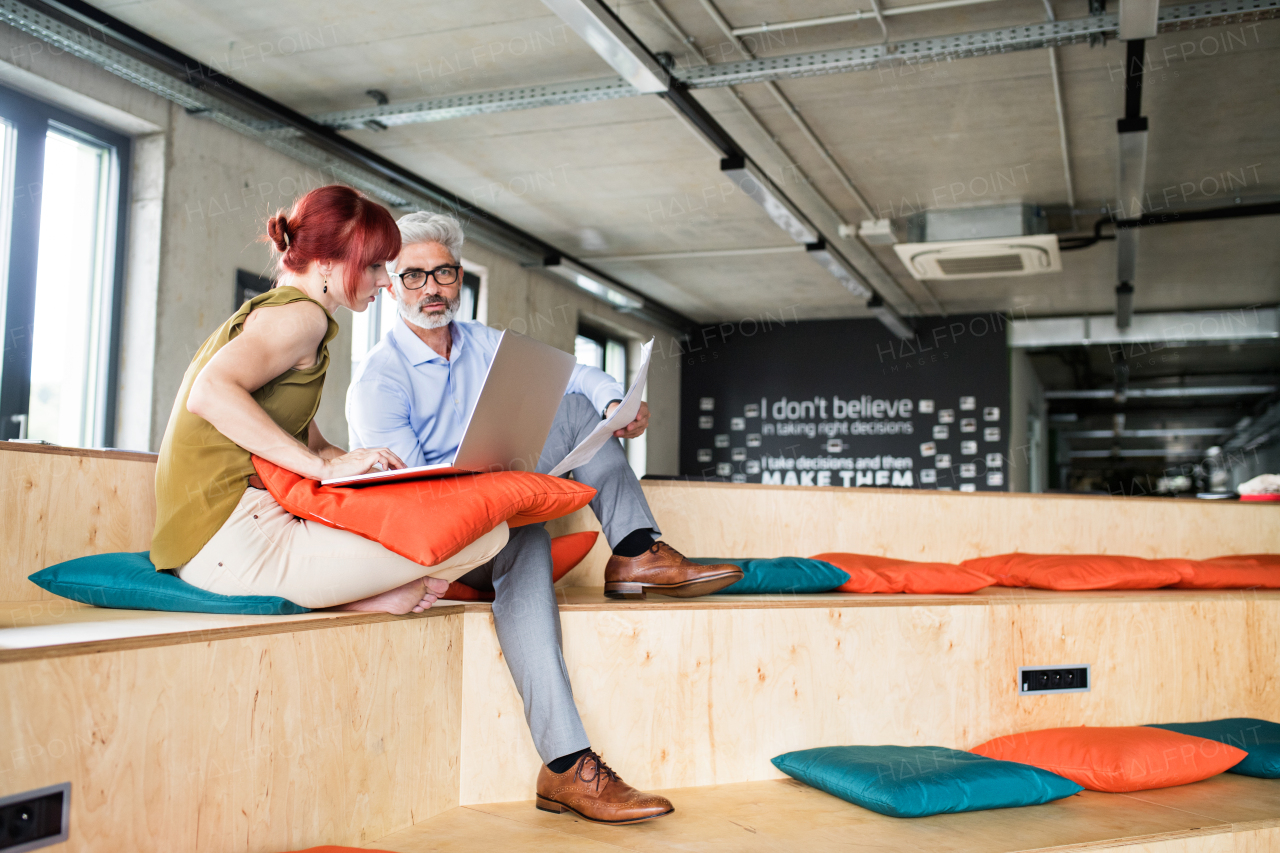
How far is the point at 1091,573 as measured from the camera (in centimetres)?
281

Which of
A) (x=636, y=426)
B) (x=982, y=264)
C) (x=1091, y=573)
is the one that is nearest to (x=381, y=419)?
(x=636, y=426)

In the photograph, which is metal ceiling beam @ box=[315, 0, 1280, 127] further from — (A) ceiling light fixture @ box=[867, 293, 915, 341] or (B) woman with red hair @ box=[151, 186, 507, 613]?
(A) ceiling light fixture @ box=[867, 293, 915, 341]

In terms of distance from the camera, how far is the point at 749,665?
6.93 feet

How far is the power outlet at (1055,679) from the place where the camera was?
7.64ft

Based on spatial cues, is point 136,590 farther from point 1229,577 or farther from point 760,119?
point 760,119

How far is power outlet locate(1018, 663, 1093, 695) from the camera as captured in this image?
91.7 inches

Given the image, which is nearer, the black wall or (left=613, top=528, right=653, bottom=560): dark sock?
(left=613, top=528, right=653, bottom=560): dark sock

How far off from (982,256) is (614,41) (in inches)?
140

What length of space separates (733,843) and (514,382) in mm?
865

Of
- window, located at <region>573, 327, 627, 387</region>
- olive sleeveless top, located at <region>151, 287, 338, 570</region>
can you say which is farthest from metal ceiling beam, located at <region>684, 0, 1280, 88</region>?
window, located at <region>573, 327, 627, 387</region>

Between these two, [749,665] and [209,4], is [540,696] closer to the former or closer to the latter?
[749,665]

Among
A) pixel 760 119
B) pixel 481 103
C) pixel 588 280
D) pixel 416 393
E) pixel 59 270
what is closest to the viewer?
pixel 416 393

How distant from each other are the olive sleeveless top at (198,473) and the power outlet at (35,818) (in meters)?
0.49

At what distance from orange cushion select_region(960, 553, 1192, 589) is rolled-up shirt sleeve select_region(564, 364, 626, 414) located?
136cm
